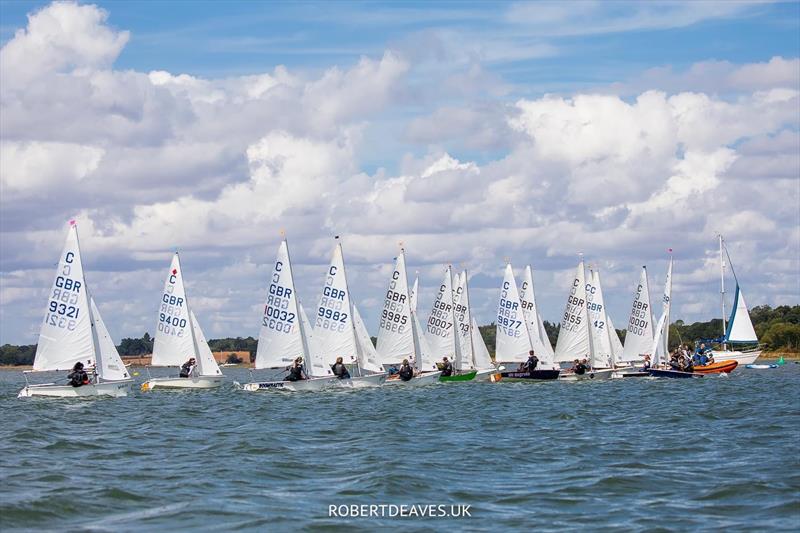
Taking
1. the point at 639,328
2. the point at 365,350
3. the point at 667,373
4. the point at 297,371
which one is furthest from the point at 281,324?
the point at 639,328

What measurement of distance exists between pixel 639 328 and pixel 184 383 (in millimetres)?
29742

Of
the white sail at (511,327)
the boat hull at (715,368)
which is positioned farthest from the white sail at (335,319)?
the boat hull at (715,368)

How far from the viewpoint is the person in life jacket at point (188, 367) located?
2269 inches

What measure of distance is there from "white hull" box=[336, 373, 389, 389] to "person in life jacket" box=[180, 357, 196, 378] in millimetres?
9222

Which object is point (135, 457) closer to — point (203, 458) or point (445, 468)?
point (203, 458)

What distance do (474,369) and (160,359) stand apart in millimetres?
17977

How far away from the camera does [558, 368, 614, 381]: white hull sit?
64.5 m

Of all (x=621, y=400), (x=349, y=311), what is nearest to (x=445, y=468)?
(x=621, y=400)

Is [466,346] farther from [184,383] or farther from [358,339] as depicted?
[184,383]

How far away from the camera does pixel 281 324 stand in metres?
53.5

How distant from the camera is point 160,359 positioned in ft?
189

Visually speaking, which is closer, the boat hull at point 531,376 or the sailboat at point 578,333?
the boat hull at point 531,376

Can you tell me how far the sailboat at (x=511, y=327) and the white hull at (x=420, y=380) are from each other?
728 centimetres

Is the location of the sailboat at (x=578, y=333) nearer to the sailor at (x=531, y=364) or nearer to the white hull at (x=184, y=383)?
the sailor at (x=531, y=364)
